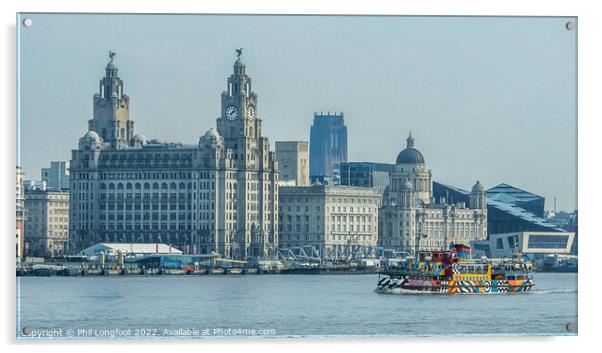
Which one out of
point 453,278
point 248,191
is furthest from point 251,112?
point 453,278

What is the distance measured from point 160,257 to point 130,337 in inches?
1531

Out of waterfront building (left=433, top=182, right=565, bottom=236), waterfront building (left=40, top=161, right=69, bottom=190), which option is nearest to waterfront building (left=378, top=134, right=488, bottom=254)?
waterfront building (left=433, top=182, right=565, bottom=236)

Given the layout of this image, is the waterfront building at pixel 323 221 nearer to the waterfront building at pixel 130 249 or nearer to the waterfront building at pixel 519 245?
the waterfront building at pixel 519 245

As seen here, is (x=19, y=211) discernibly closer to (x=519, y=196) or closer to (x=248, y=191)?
(x=519, y=196)

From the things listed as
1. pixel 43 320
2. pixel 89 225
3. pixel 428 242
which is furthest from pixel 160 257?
pixel 43 320

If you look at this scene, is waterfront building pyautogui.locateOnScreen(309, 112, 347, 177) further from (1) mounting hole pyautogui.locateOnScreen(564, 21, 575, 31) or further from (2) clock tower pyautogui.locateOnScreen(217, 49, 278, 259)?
(1) mounting hole pyautogui.locateOnScreen(564, 21, 575, 31)

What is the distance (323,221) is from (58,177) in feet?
41.7

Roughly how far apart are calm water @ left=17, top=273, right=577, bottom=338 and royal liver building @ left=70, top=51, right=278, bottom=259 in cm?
2668

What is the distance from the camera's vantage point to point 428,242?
221 feet

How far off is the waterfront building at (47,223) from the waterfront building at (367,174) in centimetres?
918

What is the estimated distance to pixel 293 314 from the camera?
21.6 m

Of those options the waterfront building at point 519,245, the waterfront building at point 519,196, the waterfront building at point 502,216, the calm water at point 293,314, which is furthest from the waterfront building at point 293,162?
the calm water at point 293,314

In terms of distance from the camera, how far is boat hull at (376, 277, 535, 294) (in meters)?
31.1

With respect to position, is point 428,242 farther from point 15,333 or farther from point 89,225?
point 15,333
